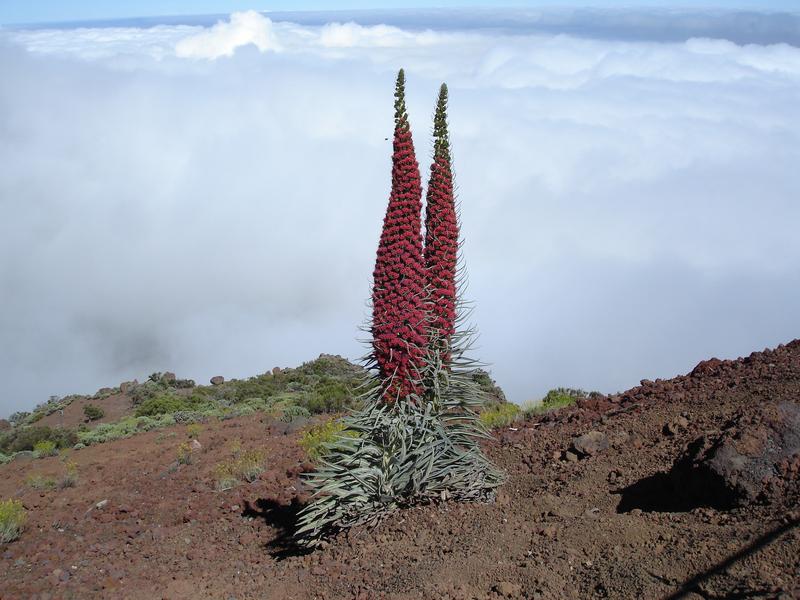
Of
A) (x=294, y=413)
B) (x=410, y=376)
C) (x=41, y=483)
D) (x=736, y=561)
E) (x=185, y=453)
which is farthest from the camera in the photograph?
(x=294, y=413)

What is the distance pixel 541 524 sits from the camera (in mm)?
6059

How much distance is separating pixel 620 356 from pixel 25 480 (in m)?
119

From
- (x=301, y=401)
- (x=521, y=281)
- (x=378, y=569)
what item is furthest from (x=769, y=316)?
(x=378, y=569)

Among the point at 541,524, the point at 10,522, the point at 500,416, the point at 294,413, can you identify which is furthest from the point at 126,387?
the point at 541,524

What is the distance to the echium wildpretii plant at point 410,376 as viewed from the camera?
5.82m

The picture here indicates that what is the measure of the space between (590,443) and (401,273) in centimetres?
325

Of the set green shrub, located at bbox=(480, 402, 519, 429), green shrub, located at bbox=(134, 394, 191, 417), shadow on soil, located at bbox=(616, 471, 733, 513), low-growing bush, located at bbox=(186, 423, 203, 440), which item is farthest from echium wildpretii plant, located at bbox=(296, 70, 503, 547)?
green shrub, located at bbox=(134, 394, 191, 417)

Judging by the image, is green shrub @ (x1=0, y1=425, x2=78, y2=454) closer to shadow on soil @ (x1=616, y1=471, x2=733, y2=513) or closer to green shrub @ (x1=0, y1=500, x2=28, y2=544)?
green shrub @ (x1=0, y1=500, x2=28, y2=544)

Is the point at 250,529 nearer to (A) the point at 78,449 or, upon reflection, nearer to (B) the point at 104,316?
(A) the point at 78,449

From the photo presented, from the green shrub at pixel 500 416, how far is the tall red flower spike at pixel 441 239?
4124mm

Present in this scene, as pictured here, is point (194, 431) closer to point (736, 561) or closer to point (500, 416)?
point (500, 416)

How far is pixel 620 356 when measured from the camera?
405ft

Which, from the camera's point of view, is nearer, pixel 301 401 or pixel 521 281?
pixel 301 401

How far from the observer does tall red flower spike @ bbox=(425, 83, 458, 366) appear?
5.99 meters
